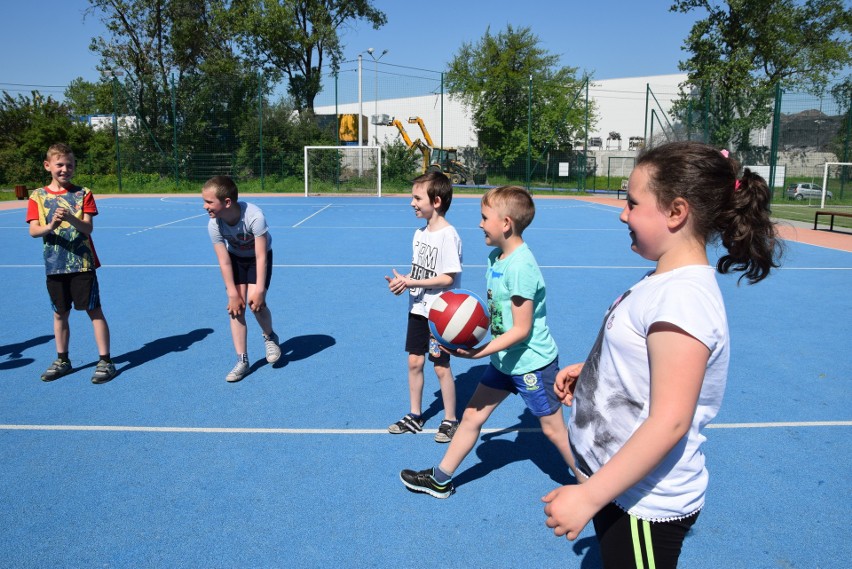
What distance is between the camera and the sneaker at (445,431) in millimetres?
3887

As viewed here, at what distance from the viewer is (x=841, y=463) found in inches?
144

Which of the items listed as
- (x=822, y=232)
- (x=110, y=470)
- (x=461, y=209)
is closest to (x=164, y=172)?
(x=461, y=209)

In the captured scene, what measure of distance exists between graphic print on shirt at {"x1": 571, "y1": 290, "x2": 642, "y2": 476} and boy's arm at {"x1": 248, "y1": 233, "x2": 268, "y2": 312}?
3573 millimetres

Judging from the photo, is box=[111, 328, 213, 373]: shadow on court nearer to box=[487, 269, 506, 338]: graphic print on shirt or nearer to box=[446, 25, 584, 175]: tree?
box=[487, 269, 506, 338]: graphic print on shirt

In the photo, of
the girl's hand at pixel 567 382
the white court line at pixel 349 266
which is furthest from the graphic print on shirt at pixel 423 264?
the white court line at pixel 349 266

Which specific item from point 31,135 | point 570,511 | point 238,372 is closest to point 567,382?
point 570,511

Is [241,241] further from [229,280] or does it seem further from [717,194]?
[717,194]

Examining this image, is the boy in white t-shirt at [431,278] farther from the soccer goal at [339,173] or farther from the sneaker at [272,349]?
the soccer goal at [339,173]

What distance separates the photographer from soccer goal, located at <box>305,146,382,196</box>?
101 ft

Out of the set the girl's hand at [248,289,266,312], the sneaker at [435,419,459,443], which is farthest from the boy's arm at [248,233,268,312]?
the sneaker at [435,419,459,443]

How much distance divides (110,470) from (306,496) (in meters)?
1.23

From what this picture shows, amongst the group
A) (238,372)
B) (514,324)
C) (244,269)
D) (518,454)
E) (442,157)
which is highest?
(442,157)

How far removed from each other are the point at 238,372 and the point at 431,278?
7.05 ft

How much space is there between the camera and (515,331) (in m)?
2.66
